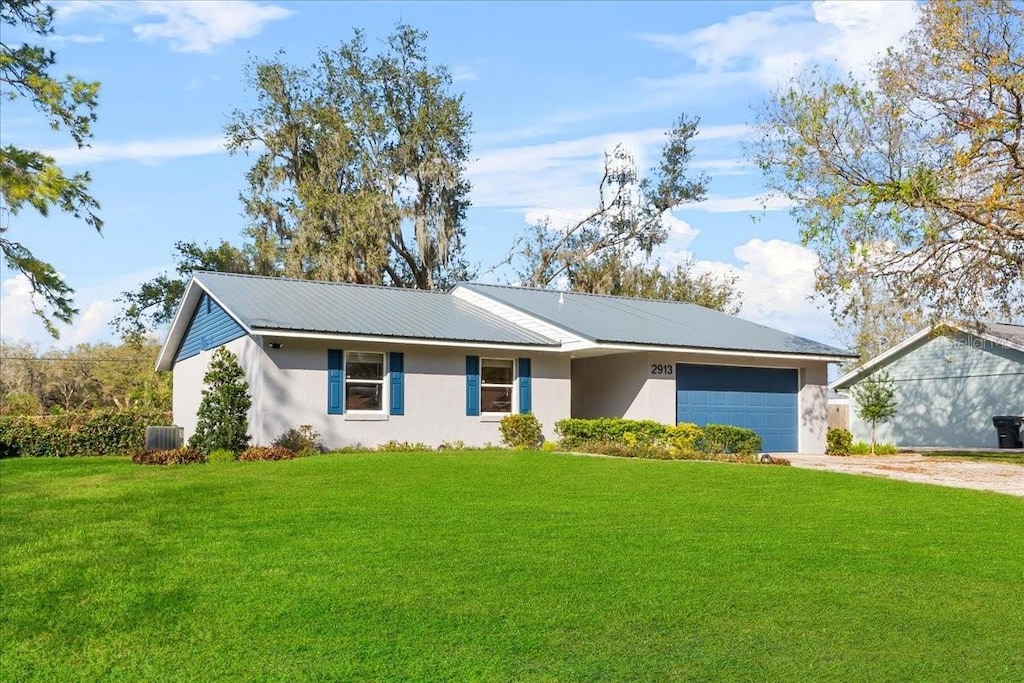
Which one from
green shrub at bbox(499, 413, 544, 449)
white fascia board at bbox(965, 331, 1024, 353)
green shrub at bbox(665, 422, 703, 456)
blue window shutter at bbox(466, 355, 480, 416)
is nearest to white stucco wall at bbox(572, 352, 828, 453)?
green shrub at bbox(665, 422, 703, 456)

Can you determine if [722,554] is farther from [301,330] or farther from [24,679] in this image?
[301,330]

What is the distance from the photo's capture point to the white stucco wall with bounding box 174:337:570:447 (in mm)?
20562

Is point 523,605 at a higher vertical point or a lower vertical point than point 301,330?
lower

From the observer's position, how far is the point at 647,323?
86.8ft

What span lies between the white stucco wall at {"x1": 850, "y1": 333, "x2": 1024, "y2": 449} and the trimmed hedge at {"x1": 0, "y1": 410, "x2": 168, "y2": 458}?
79.6 feet

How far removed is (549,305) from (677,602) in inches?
777

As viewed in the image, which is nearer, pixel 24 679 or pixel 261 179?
pixel 24 679

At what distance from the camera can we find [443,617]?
7379 millimetres

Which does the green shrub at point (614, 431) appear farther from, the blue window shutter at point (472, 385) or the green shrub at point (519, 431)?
the blue window shutter at point (472, 385)

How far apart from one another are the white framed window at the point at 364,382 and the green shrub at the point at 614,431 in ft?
14.4

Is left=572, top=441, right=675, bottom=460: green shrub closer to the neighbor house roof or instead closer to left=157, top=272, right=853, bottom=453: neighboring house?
left=157, top=272, right=853, bottom=453: neighboring house

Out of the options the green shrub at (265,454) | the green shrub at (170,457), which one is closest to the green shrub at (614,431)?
the green shrub at (265,454)

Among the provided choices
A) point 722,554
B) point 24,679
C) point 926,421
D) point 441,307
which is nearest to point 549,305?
point 441,307

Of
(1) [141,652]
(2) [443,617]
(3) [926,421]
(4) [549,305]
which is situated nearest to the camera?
(1) [141,652]
